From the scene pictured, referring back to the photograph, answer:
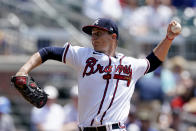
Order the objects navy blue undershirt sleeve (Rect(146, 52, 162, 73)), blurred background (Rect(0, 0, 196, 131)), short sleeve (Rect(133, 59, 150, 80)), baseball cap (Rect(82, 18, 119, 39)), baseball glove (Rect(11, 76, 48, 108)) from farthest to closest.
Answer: blurred background (Rect(0, 0, 196, 131))
navy blue undershirt sleeve (Rect(146, 52, 162, 73))
short sleeve (Rect(133, 59, 150, 80))
baseball cap (Rect(82, 18, 119, 39))
baseball glove (Rect(11, 76, 48, 108))

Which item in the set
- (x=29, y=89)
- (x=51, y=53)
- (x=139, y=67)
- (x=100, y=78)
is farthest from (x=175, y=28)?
(x=29, y=89)

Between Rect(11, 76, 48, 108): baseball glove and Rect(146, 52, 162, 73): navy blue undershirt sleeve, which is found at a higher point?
Rect(146, 52, 162, 73): navy blue undershirt sleeve

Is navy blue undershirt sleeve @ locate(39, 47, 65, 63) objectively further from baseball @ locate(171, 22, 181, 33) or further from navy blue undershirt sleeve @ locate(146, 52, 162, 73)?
baseball @ locate(171, 22, 181, 33)

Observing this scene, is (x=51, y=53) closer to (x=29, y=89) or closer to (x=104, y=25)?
(x=29, y=89)

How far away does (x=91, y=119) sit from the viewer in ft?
13.3

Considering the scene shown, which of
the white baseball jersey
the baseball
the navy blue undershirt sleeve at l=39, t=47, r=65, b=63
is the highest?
the baseball

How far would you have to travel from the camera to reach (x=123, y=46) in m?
10.4

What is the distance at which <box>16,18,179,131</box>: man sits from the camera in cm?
405

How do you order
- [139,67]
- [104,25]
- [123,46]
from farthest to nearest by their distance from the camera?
[123,46] < [139,67] < [104,25]

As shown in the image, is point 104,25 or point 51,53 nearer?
point 51,53

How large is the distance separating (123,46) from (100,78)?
6385mm

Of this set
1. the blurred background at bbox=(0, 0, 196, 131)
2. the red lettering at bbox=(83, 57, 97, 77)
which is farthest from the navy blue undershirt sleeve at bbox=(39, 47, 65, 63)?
the blurred background at bbox=(0, 0, 196, 131)

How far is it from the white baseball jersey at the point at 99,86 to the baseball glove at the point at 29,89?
1.19 ft

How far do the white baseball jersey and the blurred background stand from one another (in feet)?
9.24
